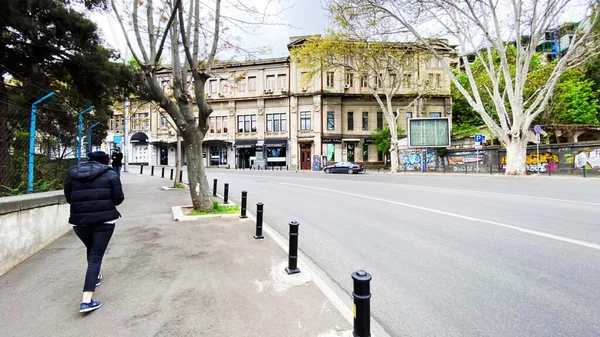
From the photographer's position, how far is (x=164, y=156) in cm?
4500

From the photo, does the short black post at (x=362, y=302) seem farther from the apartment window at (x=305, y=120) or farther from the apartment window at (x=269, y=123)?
the apartment window at (x=269, y=123)

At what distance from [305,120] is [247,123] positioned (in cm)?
822

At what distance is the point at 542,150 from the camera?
904 inches

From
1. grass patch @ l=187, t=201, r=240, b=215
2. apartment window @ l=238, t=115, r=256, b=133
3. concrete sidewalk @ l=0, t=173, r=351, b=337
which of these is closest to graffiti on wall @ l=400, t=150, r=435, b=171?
apartment window @ l=238, t=115, r=256, b=133

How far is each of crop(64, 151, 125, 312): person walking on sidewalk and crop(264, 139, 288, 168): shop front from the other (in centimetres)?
3589

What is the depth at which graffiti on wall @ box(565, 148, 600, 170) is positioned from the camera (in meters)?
19.7

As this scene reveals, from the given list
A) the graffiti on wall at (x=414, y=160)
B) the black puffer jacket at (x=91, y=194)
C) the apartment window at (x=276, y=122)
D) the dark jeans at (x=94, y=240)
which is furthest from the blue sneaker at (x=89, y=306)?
the apartment window at (x=276, y=122)

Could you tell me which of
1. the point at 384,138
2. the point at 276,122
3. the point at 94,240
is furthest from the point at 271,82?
the point at 94,240

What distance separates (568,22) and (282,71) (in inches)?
1133

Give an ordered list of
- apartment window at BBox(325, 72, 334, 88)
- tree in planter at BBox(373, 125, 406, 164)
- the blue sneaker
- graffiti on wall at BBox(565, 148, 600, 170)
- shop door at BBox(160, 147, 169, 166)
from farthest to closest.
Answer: shop door at BBox(160, 147, 169, 166), apartment window at BBox(325, 72, 334, 88), tree in planter at BBox(373, 125, 406, 164), graffiti on wall at BBox(565, 148, 600, 170), the blue sneaker

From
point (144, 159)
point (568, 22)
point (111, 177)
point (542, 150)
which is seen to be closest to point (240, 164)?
point (144, 159)

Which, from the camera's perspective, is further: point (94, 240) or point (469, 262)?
point (469, 262)

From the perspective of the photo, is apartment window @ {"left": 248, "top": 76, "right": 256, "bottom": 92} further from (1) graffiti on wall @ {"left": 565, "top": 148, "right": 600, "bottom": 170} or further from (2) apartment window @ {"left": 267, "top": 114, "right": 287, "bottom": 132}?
(1) graffiti on wall @ {"left": 565, "top": 148, "right": 600, "bottom": 170}

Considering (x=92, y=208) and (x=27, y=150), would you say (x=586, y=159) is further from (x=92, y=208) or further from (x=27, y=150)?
(x=27, y=150)
